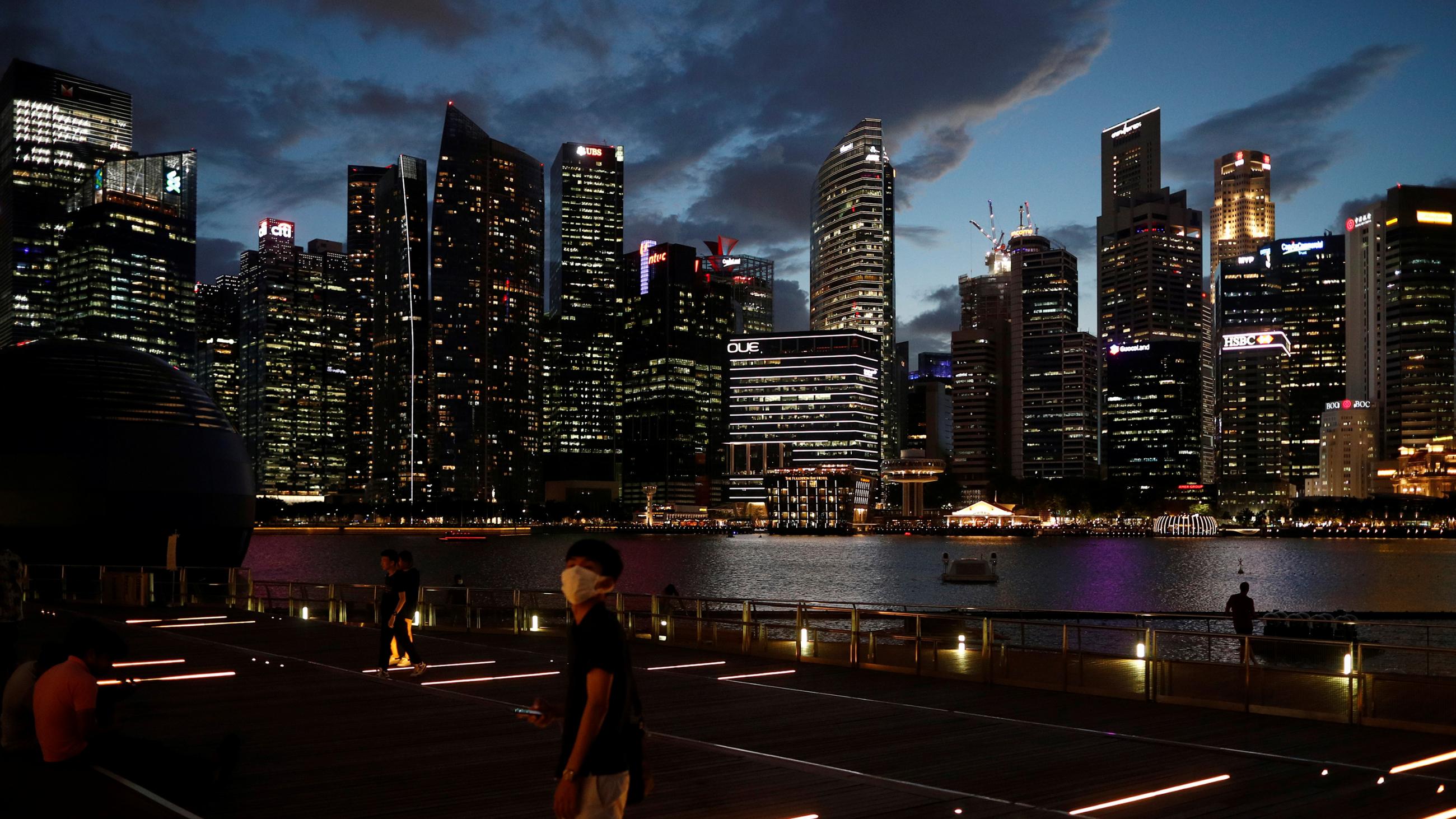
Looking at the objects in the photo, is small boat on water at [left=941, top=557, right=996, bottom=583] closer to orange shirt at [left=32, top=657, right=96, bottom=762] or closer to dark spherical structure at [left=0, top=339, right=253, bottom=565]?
dark spherical structure at [left=0, top=339, right=253, bottom=565]

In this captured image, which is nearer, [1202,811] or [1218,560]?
[1202,811]

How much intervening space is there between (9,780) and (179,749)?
2472 millimetres

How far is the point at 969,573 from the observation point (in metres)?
93.7

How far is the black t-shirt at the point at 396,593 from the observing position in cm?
1741

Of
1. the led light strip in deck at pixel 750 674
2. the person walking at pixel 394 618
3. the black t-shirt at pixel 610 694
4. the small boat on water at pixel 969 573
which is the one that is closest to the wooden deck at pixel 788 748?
the led light strip in deck at pixel 750 674

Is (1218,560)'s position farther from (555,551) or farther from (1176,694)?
(1176,694)

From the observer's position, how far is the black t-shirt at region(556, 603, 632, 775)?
6355 millimetres

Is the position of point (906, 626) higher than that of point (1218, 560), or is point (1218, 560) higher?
point (906, 626)

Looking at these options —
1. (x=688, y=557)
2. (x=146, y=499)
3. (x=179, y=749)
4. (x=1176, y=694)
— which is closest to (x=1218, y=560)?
(x=688, y=557)

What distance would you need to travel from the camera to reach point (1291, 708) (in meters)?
14.9

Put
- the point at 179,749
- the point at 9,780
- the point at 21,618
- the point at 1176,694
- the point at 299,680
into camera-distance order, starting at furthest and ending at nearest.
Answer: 1. the point at 21,618
2. the point at 299,680
3. the point at 1176,694
4. the point at 179,749
5. the point at 9,780

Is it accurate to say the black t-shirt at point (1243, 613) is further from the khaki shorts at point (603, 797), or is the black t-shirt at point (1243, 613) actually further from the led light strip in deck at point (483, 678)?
the khaki shorts at point (603, 797)

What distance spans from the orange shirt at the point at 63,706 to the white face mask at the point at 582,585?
564cm

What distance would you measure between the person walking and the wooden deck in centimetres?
40
